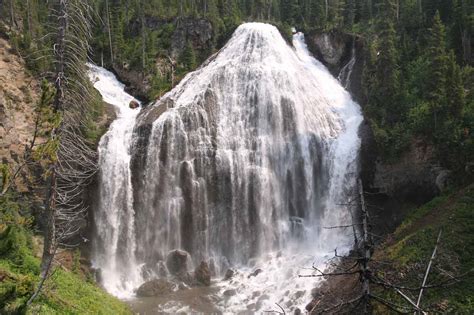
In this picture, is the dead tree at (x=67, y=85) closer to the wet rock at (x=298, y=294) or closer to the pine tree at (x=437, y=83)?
the wet rock at (x=298, y=294)

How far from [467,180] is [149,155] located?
21.9 m

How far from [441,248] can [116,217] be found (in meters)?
21.5

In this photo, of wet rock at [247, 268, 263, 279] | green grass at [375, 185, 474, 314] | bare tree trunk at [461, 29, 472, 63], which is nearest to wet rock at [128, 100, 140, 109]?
wet rock at [247, 268, 263, 279]

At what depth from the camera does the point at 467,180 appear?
25.8 meters

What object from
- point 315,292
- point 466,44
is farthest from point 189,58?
point 315,292

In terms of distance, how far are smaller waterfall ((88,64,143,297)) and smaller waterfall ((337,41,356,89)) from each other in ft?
79.9

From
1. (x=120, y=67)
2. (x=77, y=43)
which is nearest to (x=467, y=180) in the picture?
(x=77, y=43)

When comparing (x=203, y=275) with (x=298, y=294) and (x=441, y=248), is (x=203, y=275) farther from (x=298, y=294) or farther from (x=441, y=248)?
(x=441, y=248)

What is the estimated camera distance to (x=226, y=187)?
106 feet

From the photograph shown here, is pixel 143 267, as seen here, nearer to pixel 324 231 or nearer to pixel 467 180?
pixel 324 231

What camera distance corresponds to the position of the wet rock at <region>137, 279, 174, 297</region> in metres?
26.5

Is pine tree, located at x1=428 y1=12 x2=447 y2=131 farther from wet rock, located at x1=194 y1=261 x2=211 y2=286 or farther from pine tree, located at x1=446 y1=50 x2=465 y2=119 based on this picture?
wet rock, located at x1=194 y1=261 x2=211 y2=286

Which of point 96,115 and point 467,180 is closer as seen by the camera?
point 467,180

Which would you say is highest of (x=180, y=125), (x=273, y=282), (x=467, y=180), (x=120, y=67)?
(x=120, y=67)
